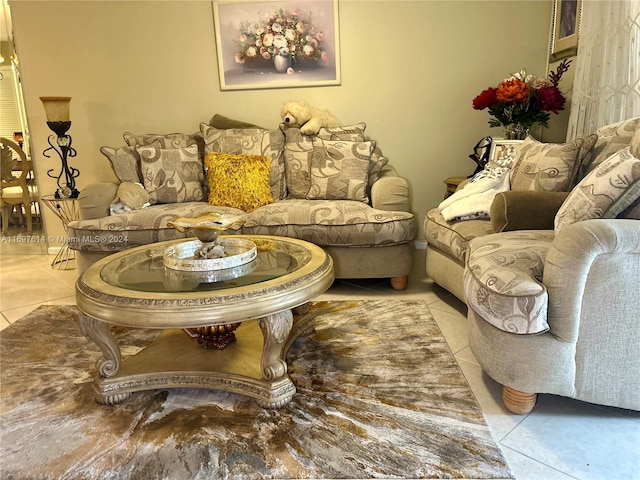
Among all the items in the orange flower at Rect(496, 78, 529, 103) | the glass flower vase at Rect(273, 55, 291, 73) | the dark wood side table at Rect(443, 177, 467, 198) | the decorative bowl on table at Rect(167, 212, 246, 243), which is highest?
the glass flower vase at Rect(273, 55, 291, 73)

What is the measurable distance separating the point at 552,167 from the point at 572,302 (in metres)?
0.98

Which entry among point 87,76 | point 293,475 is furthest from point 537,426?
point 87,76

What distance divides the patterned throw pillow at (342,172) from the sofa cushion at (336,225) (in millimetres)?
324

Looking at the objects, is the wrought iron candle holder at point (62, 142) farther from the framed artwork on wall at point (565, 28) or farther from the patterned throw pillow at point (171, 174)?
the framed artwork on wall at point (565, 28)

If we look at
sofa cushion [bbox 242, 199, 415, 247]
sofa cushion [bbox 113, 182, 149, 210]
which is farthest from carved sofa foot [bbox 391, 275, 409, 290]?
sofa cushion [bbox 113, 182, 149, 210]

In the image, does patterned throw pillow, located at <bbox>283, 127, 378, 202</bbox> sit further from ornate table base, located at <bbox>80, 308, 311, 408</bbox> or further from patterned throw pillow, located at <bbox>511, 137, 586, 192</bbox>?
ornate table base, located at <bbox>80, 308, 311, 408</bbox>

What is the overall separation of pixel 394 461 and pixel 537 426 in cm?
53

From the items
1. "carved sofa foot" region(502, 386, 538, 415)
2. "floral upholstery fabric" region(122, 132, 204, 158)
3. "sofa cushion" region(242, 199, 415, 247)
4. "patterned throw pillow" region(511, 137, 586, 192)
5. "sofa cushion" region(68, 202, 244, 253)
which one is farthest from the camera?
"floral upholstery fabric" region(122, 132, 204, 158)

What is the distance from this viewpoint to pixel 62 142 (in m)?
3.37

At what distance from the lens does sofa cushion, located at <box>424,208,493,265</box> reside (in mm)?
2220

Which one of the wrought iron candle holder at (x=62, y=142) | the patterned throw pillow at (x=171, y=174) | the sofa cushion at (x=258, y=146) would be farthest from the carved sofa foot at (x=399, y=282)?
the wrought iron candle holder at (x=62, y=142)

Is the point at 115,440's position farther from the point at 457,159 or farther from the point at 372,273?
the point at 457,159

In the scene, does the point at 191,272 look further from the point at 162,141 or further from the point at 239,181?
the point at 162,141

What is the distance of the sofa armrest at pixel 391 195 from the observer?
9.04 ft
